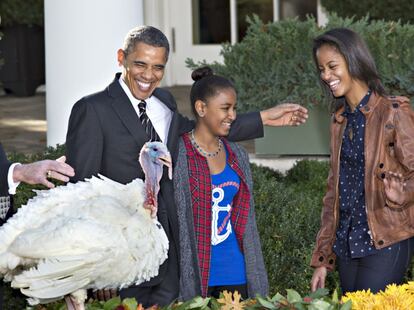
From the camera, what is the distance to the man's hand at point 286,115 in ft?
14.8

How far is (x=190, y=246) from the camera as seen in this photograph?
4.38 meters

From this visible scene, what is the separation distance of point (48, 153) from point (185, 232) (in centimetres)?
249

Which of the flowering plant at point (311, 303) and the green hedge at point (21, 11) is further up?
the green hedge at point (21, 11)

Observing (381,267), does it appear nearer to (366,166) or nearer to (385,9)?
(366,166)

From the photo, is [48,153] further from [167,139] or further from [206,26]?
[206,26]

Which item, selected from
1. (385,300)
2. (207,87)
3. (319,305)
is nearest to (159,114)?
(207,87)

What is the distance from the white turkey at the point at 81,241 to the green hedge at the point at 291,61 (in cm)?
506

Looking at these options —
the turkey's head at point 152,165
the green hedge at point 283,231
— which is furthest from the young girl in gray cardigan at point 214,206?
the green hedge at point 283,231

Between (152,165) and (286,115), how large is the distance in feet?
3.99

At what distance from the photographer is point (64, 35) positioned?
7.05 metres

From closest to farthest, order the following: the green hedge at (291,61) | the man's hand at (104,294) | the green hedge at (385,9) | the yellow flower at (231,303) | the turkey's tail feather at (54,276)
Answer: the turkey's tail feather at (54,276)
the yellow flower at (231,303)
the man's hand at (104,294)
the green hedge at (291,61)
the green hedge at (385,9)

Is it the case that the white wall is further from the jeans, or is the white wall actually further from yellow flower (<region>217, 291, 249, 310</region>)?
yellow flower (<region>217, 291, 249, 310</region>)

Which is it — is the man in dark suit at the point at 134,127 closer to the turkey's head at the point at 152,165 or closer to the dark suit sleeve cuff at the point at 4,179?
the dark suit sleeve cuff at the point at 4,179

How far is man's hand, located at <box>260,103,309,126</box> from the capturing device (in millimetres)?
4523
